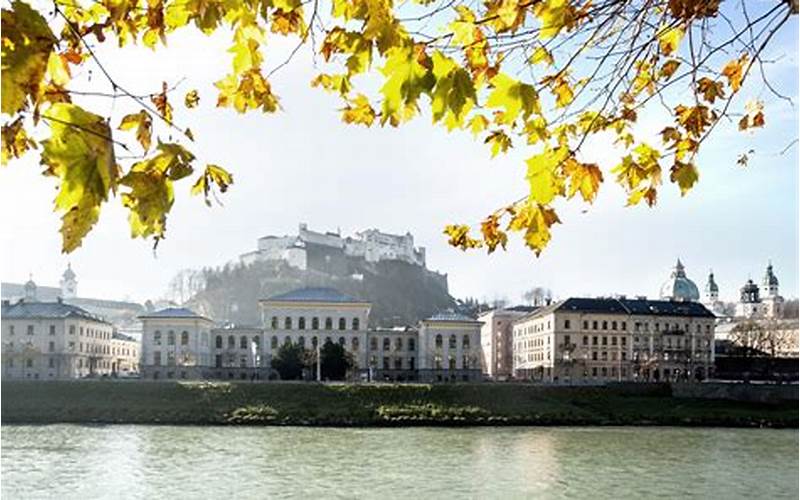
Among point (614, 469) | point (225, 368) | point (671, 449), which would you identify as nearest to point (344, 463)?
point (614, 469)

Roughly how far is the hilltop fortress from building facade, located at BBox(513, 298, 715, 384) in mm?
47675

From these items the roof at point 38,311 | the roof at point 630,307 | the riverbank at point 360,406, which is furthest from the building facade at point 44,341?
the roof at point 630,307

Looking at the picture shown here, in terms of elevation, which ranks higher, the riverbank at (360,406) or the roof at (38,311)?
the roof at (38,311)

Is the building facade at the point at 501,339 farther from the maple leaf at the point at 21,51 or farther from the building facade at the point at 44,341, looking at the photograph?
the maple leaf at the point at 21,51

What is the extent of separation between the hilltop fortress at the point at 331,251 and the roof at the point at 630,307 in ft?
153

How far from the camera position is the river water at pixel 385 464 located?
1722cm


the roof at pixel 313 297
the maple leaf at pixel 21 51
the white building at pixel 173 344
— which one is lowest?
the white building at pixel 173 344

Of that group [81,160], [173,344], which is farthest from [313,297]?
[81,160]

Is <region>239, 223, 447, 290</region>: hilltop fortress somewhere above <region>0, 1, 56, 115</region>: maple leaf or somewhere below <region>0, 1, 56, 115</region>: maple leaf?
above

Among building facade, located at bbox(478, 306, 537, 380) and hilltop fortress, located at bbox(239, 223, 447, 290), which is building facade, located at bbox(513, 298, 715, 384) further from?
hilltop fortress, located at bbox(239, 223, 447, 290)

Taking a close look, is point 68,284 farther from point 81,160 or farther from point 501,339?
point 81,160

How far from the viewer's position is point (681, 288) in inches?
3410

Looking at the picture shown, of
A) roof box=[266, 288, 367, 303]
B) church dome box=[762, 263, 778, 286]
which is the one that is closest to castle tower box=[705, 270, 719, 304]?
church dome box=[762, 263, 778, 286]

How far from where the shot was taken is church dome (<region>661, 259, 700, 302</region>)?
8594 cm
